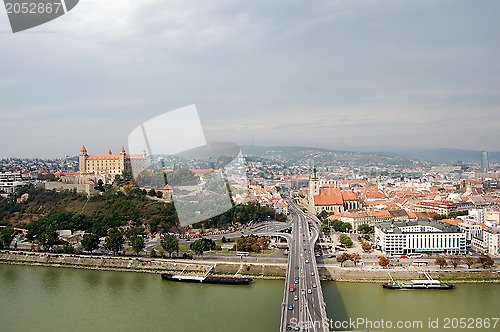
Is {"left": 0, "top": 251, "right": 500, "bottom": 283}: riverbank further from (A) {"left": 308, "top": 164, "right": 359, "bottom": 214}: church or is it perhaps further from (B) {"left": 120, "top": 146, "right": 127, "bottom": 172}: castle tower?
(A) {"left": 308, "top": 164, "right": 359, "bottom": 214}: church

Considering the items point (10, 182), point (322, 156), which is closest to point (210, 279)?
point (10, 182)

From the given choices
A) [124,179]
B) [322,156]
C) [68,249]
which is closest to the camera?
[68,249]

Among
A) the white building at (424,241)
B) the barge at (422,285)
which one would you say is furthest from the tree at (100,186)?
the barge at (422,285)

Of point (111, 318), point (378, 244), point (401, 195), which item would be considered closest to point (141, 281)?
point (111, 318)

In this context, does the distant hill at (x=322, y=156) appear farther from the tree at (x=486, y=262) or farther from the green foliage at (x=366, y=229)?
the tree at (x=486, y=262)

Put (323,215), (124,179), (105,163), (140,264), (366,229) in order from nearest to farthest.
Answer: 1. (140,264)
2. (366,229)
3. (124,179)
4. (323,215)
5. (105,163)

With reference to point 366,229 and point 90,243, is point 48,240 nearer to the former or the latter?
point 90,243
